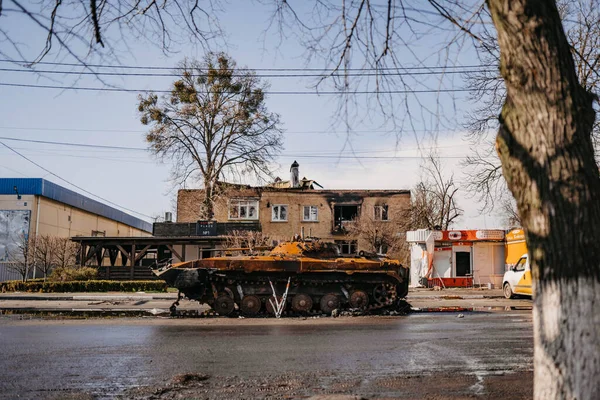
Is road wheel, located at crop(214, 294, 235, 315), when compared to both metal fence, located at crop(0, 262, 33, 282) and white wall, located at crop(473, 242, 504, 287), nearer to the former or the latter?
white wall, located at crop(473, 242, 504, 287)

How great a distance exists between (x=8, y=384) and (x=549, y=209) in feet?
20.2

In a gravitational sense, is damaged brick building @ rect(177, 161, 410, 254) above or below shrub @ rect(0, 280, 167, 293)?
above

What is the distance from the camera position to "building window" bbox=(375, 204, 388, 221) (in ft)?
141

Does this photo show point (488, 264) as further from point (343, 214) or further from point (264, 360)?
point (264, 360)

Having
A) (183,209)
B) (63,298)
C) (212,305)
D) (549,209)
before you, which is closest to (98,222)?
(183,209)

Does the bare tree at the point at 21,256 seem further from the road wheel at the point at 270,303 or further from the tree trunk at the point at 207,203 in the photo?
the road wheel at the point at 270,303

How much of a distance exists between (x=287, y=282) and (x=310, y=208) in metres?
27.6

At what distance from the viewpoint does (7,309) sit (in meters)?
17.8

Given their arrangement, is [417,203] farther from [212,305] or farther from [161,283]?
[212,305]

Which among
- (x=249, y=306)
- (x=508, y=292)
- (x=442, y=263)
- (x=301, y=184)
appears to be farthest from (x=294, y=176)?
(x=249, y=306)

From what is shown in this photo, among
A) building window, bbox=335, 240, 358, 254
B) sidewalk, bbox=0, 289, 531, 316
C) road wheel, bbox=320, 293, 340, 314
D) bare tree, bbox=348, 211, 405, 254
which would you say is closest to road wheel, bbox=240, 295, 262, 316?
sidewalk, bbox=0, 289, 531, 316

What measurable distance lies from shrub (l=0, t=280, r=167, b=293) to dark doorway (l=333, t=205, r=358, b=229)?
18.3m

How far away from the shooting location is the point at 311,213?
4353 cm

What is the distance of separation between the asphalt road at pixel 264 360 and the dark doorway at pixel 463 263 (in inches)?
760
